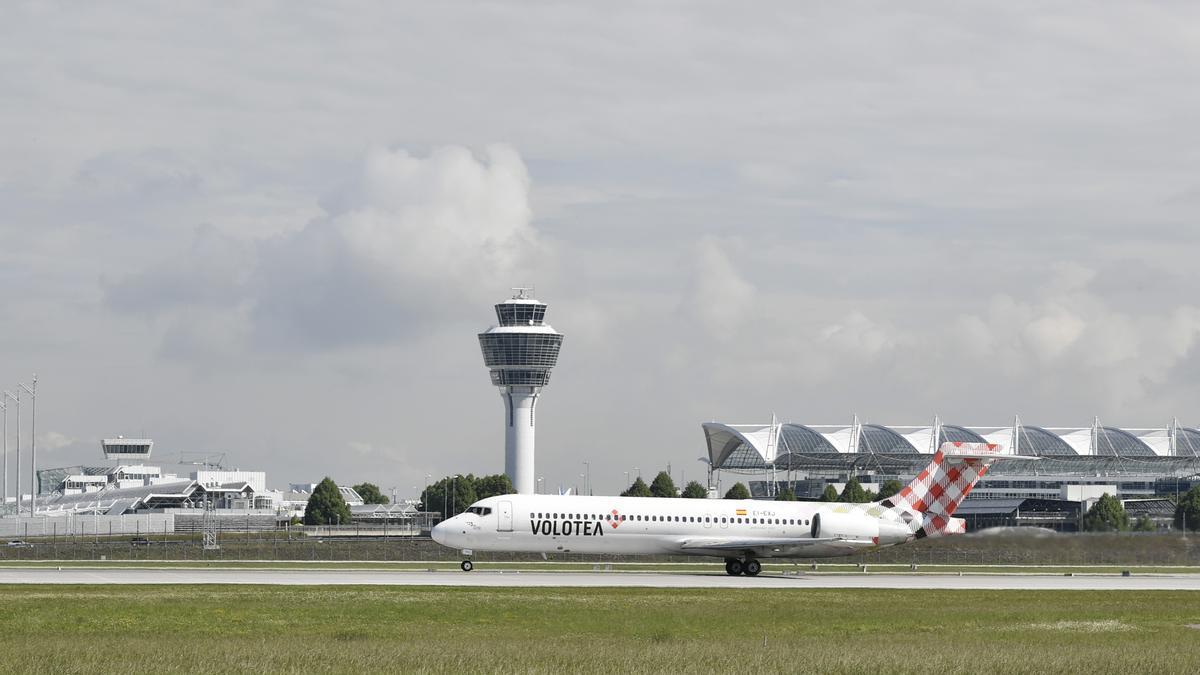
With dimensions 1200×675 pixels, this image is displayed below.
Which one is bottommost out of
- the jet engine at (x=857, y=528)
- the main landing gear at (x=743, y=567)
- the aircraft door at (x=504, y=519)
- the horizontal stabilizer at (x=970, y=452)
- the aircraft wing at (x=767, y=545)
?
the main landing gear at (x=743, y=567)

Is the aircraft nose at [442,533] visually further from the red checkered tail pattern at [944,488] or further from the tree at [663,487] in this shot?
the tree at [663,487]

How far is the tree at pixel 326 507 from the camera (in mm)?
195750

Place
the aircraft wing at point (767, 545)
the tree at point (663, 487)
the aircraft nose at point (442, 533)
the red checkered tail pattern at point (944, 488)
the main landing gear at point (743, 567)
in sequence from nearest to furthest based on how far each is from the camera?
the aircraft nose at point (442, 533), the aircraft wing at point (767, 545), the main landing gear at point (743, 567), the red checkered tail pattern at point (944, 488), the tree at point (663, 487)

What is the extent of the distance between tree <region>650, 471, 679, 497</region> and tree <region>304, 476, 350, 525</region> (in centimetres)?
4259

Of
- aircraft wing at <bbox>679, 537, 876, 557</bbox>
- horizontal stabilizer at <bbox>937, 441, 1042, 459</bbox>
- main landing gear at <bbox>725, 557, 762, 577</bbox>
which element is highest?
horizontal stabilizer at <bbox>937, 441, 1042, 459</bbox>

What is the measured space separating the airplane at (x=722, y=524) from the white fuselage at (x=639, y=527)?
0.05 metres

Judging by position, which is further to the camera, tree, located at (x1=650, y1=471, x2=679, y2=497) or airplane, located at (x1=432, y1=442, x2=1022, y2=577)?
tree, located at (x1=650, y1=471, x2=679, y2=497)

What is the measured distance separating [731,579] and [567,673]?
36.2 metres

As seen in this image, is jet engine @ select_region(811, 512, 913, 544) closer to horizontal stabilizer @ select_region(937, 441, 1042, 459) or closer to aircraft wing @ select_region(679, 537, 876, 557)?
aircraft wing @ select_region(679, 537, 876, 557)

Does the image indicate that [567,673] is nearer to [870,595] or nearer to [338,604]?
[338,604]

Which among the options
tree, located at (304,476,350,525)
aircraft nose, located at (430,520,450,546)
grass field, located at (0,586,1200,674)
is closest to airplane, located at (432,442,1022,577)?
aircraft nose, located at (430,520,450,546)

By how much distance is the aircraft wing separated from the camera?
68500 millimetres

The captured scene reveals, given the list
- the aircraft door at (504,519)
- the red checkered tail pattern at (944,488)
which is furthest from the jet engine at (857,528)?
the aircraft door at (504,519)

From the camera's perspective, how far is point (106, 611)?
41531 mm
